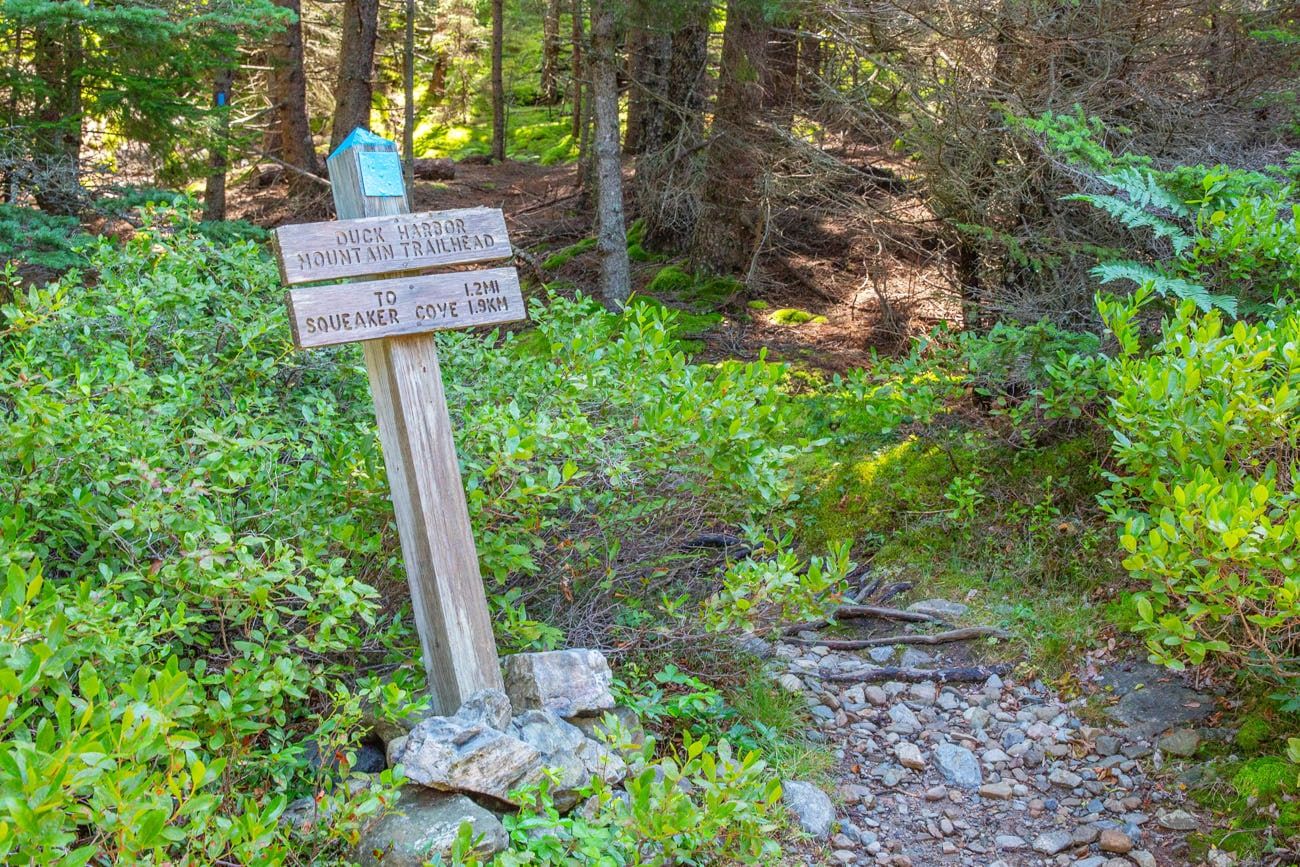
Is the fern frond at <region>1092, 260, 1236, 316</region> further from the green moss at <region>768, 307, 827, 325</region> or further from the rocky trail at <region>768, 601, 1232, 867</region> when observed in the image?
the green moss at <region>768, 307, 827, 325</region>

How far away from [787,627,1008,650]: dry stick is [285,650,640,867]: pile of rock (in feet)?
6.08

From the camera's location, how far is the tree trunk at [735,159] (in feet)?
31.4

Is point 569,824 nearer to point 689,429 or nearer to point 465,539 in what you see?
point 465,539

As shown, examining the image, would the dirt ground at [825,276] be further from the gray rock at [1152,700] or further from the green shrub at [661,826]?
the green shrub at [661,826]

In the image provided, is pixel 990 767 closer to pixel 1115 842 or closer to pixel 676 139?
pixel 1115 842

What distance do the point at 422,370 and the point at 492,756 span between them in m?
1.26

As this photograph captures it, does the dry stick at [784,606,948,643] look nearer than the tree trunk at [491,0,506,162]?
Yes

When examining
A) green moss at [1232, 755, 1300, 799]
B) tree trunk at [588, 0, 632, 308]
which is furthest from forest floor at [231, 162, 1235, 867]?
tree trunk at [588, 0, 632, 308]

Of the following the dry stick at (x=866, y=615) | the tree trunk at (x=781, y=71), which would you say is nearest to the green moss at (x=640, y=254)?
the tree trunk at (x=781, y=71)

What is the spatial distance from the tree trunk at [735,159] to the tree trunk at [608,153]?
44.2 inches

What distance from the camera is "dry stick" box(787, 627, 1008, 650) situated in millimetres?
4969

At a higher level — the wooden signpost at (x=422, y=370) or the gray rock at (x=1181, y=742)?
the wooden signpost at (x=422, y=370)

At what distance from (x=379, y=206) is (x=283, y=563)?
1221 millimetres

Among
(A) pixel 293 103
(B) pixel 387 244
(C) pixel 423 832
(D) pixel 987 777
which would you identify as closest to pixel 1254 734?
(D) pixel 987 777
